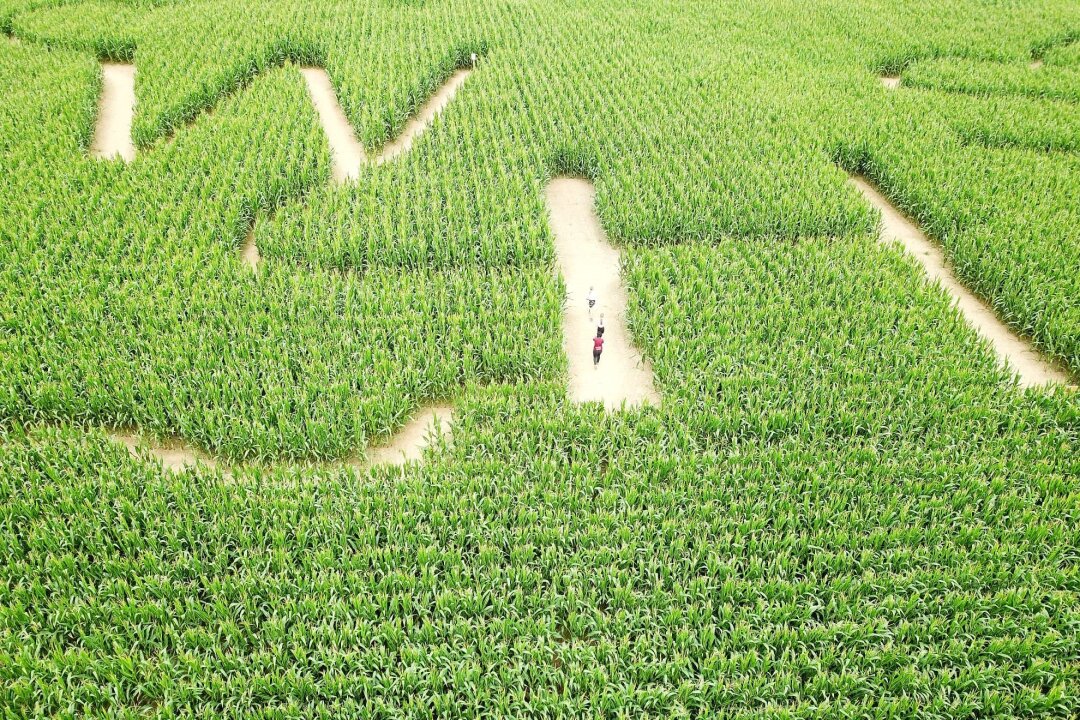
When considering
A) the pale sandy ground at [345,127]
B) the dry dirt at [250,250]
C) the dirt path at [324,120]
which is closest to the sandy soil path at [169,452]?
the dry dirt at [250,250]

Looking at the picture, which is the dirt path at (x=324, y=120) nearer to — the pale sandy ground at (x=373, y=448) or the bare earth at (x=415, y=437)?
the pale sandy ground at (x=373, y=448)

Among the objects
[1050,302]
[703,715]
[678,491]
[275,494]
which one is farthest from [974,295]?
[275,494]

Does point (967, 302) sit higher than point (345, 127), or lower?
lower

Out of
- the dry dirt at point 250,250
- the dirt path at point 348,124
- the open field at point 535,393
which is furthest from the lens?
→ the dirt path at point 348,124

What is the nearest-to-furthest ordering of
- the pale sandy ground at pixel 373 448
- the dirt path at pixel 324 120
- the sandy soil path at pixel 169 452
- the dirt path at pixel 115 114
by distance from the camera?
1. the pale sandy ground at pixel 373 448
2. the sandy soil path at pixel 169 452
3. the dirt path at pixel 324 120
4. the dirt path at pixel 115 114

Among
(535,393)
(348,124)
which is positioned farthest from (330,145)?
(535,393)

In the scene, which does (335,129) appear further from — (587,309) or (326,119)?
(587,309)
